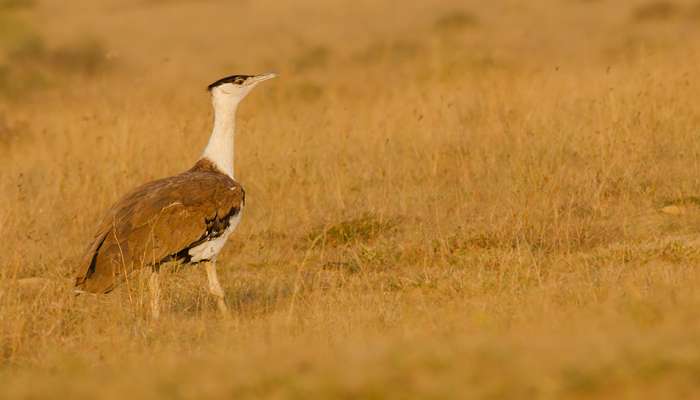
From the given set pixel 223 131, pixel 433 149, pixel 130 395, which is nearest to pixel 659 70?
pixel 433 149

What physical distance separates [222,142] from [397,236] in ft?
6.15

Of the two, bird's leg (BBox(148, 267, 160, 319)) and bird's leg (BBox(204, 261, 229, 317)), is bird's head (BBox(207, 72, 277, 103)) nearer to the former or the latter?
bird's leg (BBox(204, 261, 229, 317))

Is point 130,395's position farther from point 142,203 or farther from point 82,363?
point 142,203

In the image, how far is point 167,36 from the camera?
101 feet

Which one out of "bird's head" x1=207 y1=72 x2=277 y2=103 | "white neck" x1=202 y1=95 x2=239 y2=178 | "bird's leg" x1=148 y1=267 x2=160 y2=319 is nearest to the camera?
"bird's leg" x1=148 y1=267 x2=160 y2=319

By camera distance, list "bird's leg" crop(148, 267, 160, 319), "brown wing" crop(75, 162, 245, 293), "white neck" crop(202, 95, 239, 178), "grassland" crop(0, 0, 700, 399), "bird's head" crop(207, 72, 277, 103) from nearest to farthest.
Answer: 1. "grassland" crop(0, 0, 700, 399)
2. "brown wing" crop(75, 162, 245, 293)
3. "bird's leg" crop(148, 267, 160, 319)
4. "white neck" crop(202, 95, 239, 178)
5. "bird's head" crop(207, 72, 277, 103)

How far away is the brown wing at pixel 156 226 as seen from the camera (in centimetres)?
664

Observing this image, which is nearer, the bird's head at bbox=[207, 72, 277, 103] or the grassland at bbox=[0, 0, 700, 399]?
the grassland at bbox=[0, 0, 700, 399]

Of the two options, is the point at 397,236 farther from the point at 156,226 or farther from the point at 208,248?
the point at 156,226

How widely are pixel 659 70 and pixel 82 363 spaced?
27.0 ft

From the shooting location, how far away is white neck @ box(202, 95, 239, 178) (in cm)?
754

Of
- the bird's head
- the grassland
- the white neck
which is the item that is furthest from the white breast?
the bird's head

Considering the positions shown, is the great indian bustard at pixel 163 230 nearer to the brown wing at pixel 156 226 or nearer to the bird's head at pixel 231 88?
the brown wing at pixel 156 226

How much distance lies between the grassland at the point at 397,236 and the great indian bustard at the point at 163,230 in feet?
0.82
